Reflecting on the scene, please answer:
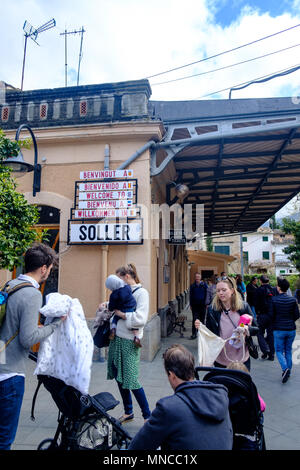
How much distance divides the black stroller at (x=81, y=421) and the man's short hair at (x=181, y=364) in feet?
3.05

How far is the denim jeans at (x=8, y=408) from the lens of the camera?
6.75ft

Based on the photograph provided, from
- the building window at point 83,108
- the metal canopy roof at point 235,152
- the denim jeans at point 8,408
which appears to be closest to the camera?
the denim jeans at point 8,408

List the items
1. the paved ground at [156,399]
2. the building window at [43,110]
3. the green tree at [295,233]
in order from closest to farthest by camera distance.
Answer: the paved ground at [156,399] < the building window at [43,110] < the green tree at [295,233]

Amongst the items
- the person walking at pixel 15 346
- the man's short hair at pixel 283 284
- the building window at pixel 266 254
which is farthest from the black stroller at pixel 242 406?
the building window at pixel 266 254

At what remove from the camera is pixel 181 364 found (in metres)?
1.84

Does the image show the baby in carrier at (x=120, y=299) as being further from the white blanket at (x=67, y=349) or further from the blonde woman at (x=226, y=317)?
the white blanket at (x=67, y=349)

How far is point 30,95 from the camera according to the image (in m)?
7.23

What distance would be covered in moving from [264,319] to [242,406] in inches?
204

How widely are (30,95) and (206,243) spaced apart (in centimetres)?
4010

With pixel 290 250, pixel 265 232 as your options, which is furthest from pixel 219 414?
pixel 265 232

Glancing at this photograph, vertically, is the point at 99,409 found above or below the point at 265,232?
below

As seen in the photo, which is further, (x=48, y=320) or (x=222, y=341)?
(x=222, y=341)

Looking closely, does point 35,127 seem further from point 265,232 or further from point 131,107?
point 265,232
